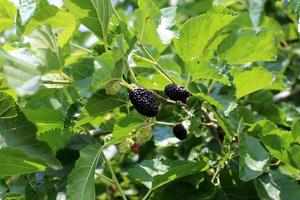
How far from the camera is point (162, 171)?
1187 mm

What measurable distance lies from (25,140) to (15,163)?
118 mm

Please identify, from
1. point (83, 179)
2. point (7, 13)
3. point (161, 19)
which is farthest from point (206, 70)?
point (7, 13)

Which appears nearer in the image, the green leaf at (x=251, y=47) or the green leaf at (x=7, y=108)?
the green leaf at (x=7, y=108)

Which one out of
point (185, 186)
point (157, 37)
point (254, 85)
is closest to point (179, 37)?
point (157, 37)

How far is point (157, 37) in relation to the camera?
1.18 m

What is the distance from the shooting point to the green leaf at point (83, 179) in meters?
0.95

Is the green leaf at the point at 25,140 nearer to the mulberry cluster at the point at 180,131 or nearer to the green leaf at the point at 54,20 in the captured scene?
the green leaf at the point at 54,20

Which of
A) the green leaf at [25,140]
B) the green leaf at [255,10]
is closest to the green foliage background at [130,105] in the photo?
the green leaf at [25,140]

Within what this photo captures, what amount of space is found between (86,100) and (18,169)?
0.57 ft

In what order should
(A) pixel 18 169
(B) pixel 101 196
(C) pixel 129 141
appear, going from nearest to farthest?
(A) pixel 18 169 → (C) pixel 129 141 → (B) pixel 101 196

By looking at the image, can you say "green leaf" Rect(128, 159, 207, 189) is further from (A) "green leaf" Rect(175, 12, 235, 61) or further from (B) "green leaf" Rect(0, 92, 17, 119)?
(B) "green leaf" Rect(0, 92, 17, 119)

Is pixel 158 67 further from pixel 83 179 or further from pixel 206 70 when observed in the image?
pixel 83 179

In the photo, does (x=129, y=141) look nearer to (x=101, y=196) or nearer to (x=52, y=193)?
(x=52, y=193)

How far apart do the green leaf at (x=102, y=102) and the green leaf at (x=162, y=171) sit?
0.17 metres
